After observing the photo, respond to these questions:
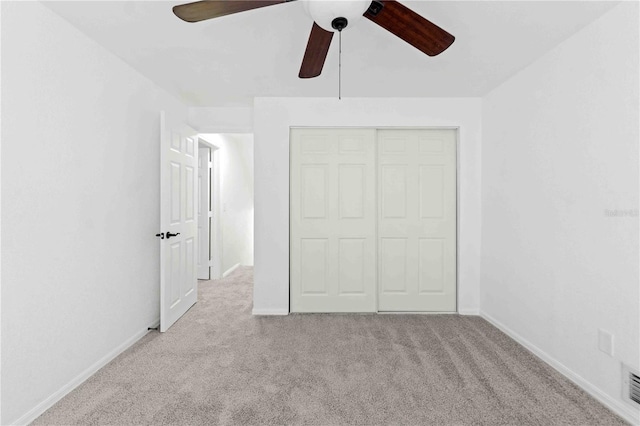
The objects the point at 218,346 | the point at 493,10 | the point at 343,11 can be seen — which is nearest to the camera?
the point at 343,11

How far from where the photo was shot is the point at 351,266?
3400 millimetres

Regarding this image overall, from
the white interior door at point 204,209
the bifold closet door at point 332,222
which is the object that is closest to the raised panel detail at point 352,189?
the bifold closet door at point 332,222

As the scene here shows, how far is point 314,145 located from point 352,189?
0.61m

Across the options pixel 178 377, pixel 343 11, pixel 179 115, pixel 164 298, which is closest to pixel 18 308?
pixel 178 377

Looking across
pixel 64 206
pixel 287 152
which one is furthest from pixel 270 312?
pixel 64 206

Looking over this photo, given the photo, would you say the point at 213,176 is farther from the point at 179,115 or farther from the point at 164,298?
the point at 164,298

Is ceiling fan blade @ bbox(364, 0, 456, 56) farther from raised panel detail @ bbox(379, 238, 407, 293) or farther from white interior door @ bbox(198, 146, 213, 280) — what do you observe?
white interior door @ bbox(198, 146, 213, 280)

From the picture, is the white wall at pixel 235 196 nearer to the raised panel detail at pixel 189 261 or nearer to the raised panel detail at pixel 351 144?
the raised panel detail at pixel 189 261

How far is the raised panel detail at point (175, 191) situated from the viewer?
3.01 meters

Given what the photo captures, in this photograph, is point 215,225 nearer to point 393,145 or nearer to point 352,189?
point 352,189

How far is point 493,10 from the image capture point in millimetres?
1824

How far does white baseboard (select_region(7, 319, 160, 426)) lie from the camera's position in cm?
170

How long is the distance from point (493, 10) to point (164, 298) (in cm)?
316

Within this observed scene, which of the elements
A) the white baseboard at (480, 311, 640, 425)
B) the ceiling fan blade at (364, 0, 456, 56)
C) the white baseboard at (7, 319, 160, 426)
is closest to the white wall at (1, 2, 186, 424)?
the white baseboard at (7, 319, 160, 426)
